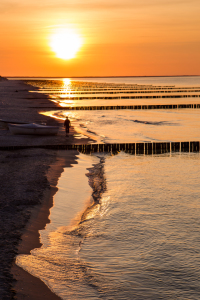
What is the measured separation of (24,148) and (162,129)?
18.7 m

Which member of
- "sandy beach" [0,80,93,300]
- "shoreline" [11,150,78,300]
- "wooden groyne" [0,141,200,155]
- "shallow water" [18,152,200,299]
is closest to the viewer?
"shoreline" [11,150,78,300]

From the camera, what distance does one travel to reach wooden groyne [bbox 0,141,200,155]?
88.8 ft

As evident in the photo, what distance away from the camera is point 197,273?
10219mm

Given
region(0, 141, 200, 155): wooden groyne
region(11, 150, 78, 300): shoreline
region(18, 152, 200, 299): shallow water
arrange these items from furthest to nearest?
region(0, 141, 200, 155): wooden groyne
region(18, 152, 200, 299): shallow water
region(11, 150, 78, 300): shoreline

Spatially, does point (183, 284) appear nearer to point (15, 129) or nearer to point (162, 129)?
point (15, 129)

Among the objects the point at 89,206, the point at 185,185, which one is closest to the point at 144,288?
the point at 89,206

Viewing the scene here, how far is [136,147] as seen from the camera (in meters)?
29.0

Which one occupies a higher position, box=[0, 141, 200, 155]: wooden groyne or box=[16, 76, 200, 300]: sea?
box=[0, 141, 200, 155]: wooden groyne

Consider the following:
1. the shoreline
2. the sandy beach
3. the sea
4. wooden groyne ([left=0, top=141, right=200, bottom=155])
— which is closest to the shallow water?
the sea

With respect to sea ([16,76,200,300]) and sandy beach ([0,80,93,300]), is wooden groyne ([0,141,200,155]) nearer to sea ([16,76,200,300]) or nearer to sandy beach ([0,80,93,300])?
sandy beach ([0,80,93,300])

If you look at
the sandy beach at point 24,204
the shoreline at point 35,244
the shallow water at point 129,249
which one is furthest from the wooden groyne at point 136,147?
the shallow water at point 129,249

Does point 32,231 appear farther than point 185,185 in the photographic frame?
No

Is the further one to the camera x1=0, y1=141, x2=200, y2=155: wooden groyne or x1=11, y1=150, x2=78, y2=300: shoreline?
x1=0, y1=141, x2=200, y2=155: wooden groyne

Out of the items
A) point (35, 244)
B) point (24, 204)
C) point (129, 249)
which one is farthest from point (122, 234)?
point (24, 204)
